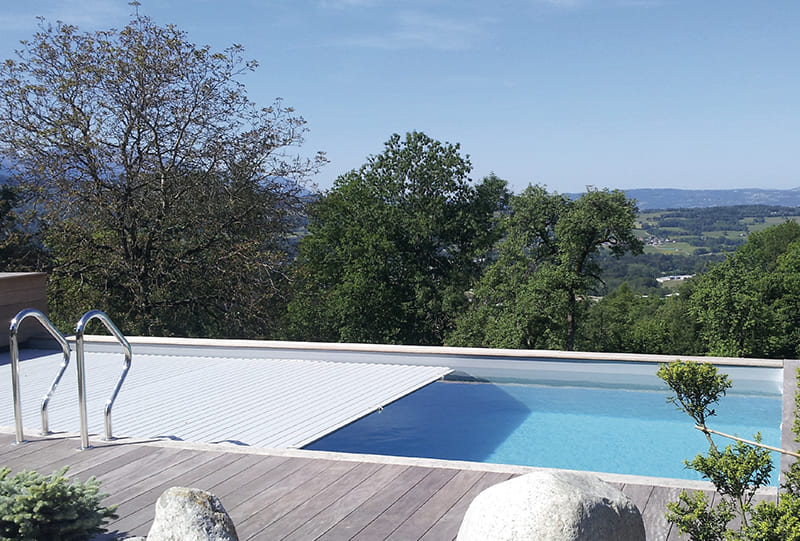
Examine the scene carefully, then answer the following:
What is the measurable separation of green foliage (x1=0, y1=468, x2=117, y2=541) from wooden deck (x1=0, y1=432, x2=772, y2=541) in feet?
0.59

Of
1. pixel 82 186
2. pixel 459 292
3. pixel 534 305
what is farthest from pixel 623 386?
pixel 459 292

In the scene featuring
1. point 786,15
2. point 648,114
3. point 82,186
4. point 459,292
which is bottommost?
point 459,292

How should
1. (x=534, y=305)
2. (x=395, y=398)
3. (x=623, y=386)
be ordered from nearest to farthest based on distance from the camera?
1. (x=395, y=398)
2. (x=623, y=386)
3. (x=534, y=305)

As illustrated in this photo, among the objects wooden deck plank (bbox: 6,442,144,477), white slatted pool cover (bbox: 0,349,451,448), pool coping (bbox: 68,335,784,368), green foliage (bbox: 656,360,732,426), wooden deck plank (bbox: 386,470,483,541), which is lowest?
white slatted pool cover (bbox: 0,349,451,448)

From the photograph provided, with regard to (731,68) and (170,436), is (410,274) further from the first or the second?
(170,436)

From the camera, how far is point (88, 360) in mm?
7598

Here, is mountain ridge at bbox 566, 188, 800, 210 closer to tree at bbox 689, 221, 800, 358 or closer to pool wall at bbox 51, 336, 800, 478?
tree at bbox 689, 221, 800, 358

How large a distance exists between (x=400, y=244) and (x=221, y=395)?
12695mm

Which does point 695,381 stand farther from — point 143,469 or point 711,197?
point 711,197

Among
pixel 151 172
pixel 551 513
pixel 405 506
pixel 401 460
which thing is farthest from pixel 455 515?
pixel 151 172

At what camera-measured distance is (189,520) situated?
217cm

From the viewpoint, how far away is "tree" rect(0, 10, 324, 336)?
10031 mm

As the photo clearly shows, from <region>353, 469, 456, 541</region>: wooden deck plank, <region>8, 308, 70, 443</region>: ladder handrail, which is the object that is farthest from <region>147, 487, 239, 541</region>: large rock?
<region>8, 308, 70, 443</region>: ladder handrail

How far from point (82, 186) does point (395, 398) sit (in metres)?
7.20
